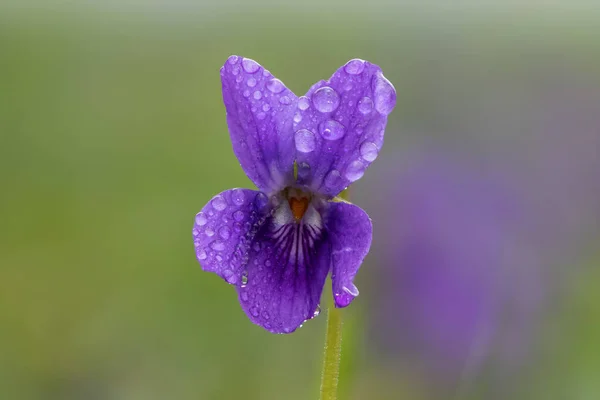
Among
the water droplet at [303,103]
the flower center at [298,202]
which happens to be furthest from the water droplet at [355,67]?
the flower center at [298,202]

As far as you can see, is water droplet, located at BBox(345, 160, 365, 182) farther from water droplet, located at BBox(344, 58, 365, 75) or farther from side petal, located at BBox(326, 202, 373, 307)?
water droplet, located at BBox(344, 58, 365, 75)

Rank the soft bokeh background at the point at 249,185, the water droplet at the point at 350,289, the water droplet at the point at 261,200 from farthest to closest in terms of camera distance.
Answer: the soft bokeh background at the point at 249,185
the water droplet at the point at 261,200
the water droplet at the point at 350,289

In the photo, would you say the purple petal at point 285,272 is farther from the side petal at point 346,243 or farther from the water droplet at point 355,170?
the water droplet at point 355,170

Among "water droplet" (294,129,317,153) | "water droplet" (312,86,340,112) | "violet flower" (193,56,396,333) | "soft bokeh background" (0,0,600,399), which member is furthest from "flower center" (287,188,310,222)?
"soft bokeh background" (0,0,600,399)

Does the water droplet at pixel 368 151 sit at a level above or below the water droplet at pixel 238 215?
above

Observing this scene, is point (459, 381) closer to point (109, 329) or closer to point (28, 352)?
point (109, 329)

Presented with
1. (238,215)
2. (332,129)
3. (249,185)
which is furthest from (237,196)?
(249,185)

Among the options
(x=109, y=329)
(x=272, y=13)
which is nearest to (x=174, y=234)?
(x=109, y=329)
